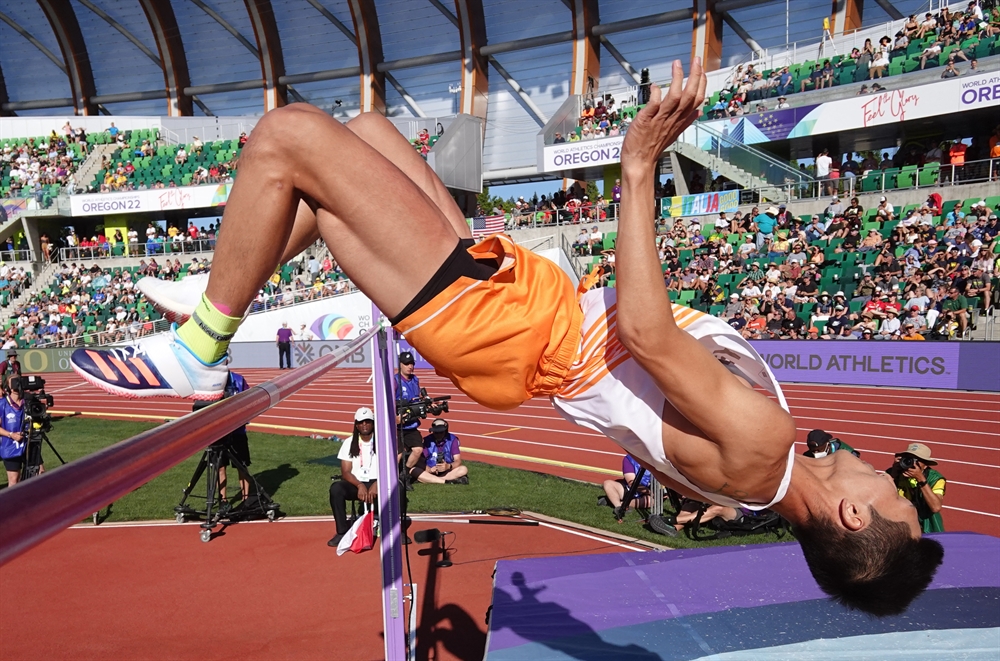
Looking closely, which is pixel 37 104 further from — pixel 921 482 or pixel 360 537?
pixel 921 482

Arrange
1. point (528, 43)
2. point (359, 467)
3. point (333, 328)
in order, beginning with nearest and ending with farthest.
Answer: point (359, 467), point (333, 328), point (528, 43)

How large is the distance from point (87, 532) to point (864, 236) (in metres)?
13.8

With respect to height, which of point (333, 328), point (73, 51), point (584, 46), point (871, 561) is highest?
point (73, 51)

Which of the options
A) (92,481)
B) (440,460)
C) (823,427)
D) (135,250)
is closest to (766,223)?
(823,427)

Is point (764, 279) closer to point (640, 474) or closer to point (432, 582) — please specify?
point (640, 474)

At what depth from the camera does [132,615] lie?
482 cm

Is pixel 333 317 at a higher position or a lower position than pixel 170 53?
lower

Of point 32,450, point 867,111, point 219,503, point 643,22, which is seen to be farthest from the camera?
point 643,22

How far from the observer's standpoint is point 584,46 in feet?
85.8

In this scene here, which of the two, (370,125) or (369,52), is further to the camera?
(369,52)

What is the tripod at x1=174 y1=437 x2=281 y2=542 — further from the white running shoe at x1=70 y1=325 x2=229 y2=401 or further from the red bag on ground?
the white running shoe at x1=70 y1=325 x2=229 y2=401

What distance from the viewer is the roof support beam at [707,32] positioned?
24.0 meters

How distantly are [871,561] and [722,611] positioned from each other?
1.88m

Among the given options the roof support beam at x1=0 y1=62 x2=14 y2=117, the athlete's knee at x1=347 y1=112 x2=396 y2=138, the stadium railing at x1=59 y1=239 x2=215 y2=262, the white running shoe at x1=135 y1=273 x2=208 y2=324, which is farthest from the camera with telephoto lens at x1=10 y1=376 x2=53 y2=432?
the roof support beam at x1=0 y1=62 x2=14 y2=117
